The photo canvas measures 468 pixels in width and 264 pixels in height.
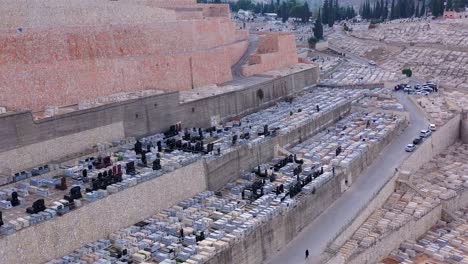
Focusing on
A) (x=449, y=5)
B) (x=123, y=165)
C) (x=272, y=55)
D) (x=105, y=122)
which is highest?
(x=449, y=5)

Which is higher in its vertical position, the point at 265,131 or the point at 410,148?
the point at 265,131

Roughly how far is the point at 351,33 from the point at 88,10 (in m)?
45.5

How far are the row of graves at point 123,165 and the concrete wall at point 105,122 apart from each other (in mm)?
662

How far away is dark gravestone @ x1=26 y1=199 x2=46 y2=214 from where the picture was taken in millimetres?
17609

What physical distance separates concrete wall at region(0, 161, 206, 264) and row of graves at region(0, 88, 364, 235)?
0.86 ft

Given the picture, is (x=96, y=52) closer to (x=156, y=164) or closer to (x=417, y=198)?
(x=156, y=164)

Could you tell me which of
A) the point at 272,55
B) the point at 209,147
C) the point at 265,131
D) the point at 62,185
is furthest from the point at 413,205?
the point at 272,55

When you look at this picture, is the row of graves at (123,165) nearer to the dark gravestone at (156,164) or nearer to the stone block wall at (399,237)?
the dark gravestone at (156,164)

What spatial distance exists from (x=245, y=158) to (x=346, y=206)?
534cm

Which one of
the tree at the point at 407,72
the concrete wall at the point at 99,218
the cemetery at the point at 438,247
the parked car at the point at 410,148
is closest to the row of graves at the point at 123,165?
the concrete wall at the point at 99,218

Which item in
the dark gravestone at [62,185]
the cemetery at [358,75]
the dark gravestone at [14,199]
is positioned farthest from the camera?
the cemetery at [358,75]

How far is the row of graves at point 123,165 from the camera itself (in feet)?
59.2

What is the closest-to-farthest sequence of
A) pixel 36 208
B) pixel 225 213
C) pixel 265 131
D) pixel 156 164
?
pixel 36 208
pixel 225 213
pixel 156 164
pixel 265 131

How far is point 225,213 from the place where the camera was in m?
21.4
